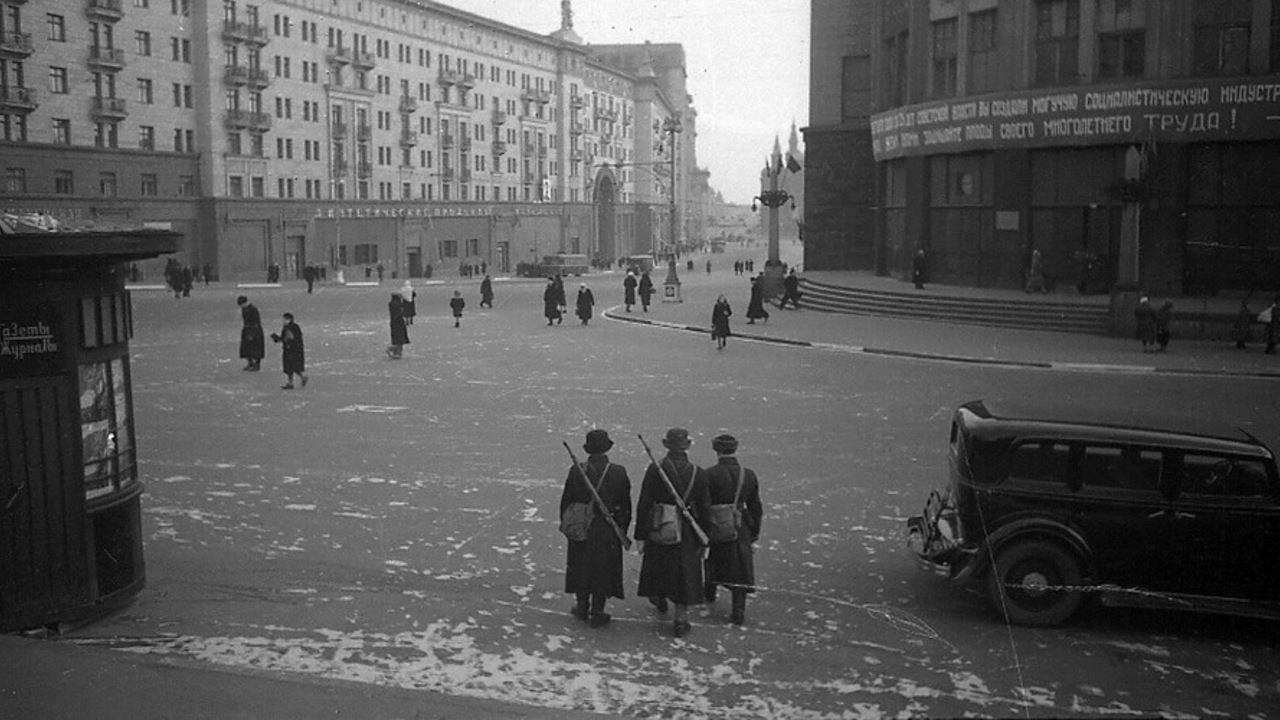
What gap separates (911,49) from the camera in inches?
1646

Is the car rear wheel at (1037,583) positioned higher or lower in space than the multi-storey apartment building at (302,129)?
lower

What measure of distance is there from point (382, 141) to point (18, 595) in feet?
231

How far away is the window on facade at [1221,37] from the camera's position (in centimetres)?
3331

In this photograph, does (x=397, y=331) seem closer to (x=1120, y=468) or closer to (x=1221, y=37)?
(x=1120, y=468)

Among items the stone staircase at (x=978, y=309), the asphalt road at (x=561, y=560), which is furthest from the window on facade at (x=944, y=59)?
the asphalt road at (x=561, y=560)

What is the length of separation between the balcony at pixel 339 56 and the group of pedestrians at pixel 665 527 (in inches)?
2627

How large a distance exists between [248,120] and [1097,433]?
61.1 meters

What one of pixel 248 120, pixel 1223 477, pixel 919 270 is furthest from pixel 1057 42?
pixel 248 120

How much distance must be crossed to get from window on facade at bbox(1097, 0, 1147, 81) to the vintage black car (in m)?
28.8

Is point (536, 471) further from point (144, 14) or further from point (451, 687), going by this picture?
point (144, 14)

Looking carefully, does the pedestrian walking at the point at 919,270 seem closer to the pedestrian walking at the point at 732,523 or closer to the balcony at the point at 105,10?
the pedestrian walking at the point at 732,523

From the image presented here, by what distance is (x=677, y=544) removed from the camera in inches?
361

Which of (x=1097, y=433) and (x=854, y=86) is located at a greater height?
(x=854, y=86)

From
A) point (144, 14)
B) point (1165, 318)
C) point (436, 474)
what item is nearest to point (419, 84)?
point (144, 14)
